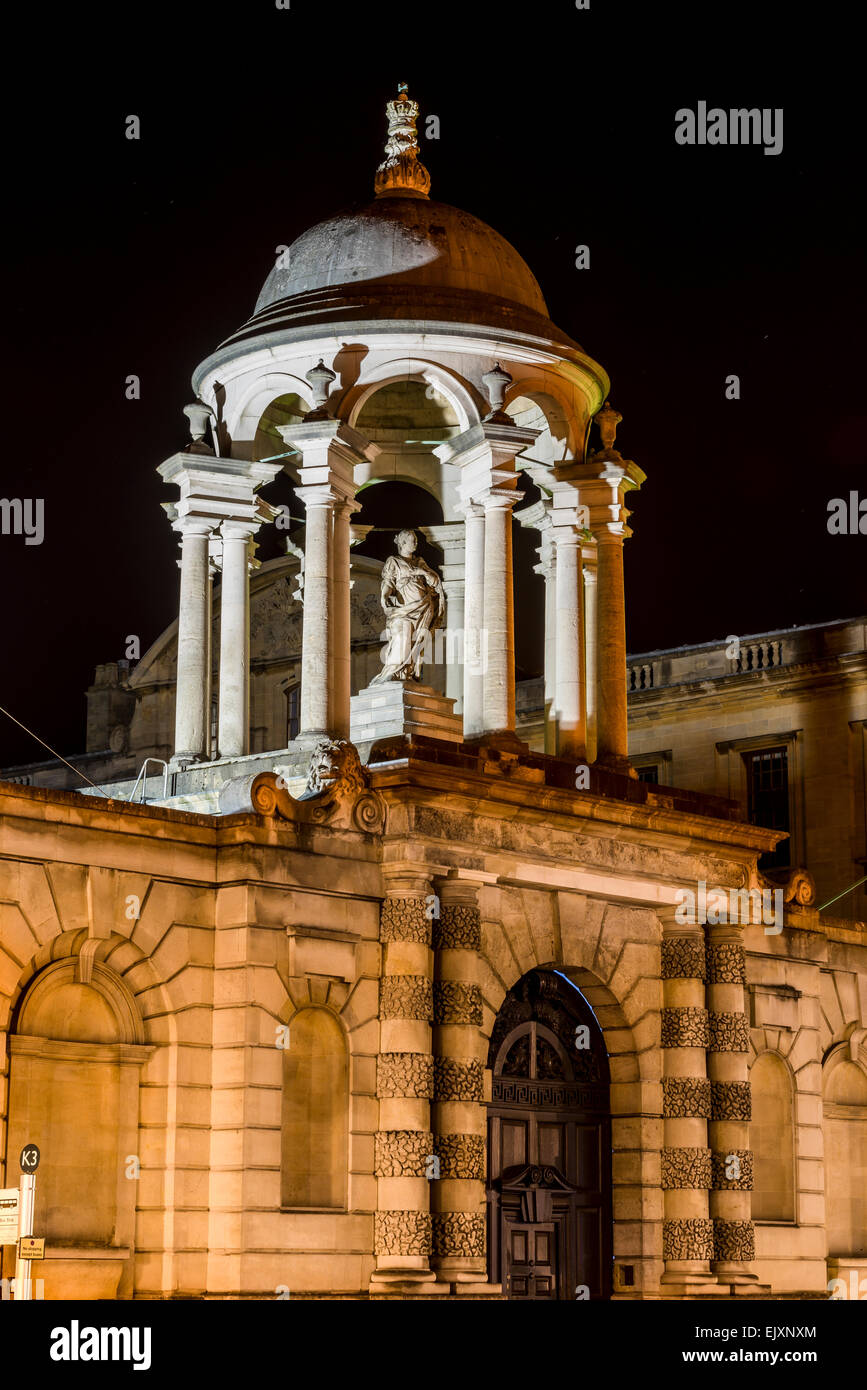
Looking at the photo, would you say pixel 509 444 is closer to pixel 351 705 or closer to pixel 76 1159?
pixel 351 705

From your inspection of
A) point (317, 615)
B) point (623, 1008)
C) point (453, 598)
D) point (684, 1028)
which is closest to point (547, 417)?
point (453, 598)

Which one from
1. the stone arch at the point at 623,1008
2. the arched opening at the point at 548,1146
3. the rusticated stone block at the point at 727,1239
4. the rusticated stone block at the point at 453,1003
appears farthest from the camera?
the rusticated stone block at the point at 727,1239

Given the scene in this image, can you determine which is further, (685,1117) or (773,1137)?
(773,1137)

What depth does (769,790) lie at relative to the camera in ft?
197

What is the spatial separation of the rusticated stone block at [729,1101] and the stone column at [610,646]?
5.52m

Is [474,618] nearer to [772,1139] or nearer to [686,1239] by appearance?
[686,1239]

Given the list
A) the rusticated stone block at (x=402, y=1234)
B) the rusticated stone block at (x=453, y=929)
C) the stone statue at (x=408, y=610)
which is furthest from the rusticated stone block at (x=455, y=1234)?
the stone statue at (x=408, y=610)

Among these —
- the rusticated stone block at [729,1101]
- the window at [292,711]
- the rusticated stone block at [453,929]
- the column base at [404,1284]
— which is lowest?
the column base at [404,1284]

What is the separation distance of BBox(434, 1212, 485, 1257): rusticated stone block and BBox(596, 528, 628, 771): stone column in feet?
27.7

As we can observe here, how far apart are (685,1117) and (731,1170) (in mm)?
1337

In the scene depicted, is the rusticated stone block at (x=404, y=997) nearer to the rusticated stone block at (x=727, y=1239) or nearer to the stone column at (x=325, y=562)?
the stone column at (x=325, y=562)

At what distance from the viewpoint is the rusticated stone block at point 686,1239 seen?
35.6m

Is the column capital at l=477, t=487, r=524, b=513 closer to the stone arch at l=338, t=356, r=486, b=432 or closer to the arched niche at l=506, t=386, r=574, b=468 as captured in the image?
the stone arch at l=338, t=356, r=486, b=432

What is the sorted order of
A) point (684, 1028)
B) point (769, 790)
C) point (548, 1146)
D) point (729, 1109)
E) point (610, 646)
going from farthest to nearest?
point (769, 790)
point (610, 646)
point (729, 1109)
point (684, 1028)
point (548, 1146)
